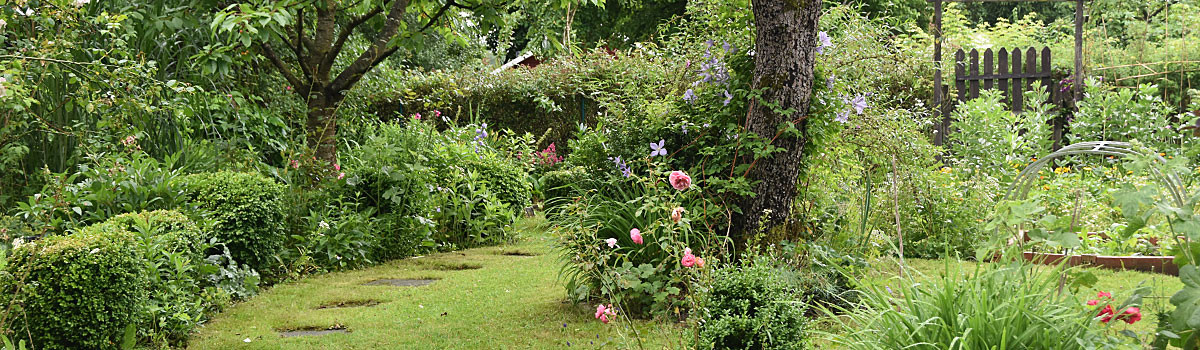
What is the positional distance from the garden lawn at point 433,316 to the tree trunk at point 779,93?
2.31 feet

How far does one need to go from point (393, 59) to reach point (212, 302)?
28.5ft

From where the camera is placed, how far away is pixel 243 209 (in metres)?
4.52

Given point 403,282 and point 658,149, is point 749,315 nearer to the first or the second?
point 658,149

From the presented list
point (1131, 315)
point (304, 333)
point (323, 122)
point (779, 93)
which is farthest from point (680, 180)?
point (323, 122)

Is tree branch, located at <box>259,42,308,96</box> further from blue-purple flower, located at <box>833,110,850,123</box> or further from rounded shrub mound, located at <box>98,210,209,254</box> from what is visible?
blue-purple flower, located at <box>833,110,850,123</box>

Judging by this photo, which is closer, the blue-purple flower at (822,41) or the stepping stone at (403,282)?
the blue-purple flower at (822,41)

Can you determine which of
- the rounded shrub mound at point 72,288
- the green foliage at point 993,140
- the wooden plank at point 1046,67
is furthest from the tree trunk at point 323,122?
the wooden plank at point 1046,67

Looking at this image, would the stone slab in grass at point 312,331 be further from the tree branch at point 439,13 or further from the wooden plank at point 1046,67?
the wooden plank at point 1046,67

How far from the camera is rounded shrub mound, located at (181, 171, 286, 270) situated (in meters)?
4.48

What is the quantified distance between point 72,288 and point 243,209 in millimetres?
1367

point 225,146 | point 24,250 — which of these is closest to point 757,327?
point 24,250

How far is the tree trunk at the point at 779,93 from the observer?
141 inches

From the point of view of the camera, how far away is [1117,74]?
31.0 feet

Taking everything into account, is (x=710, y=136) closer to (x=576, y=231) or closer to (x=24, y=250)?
(x=576, y=231)
